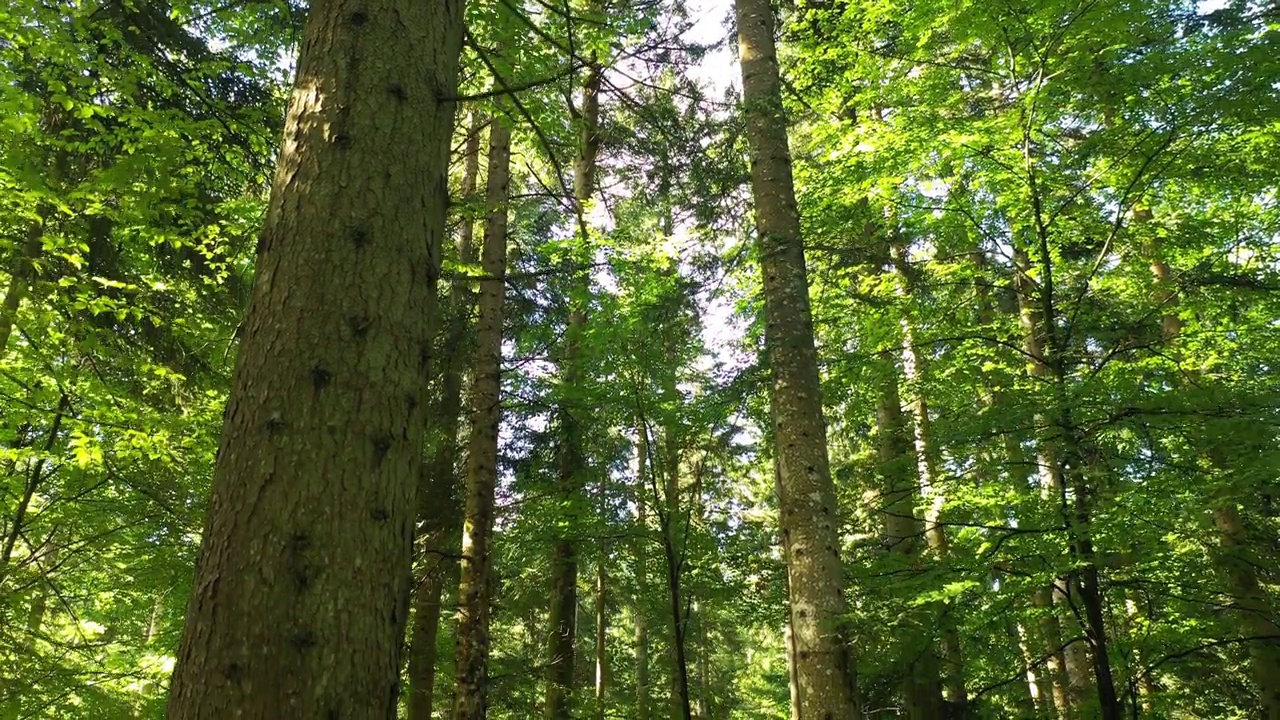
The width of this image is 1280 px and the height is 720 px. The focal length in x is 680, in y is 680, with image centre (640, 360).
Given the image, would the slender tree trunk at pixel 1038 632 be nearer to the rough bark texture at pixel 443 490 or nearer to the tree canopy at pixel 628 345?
the tree canopy at pixel 628 345

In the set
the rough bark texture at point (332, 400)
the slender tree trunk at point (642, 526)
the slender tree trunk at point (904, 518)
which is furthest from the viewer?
the slender tree trunk at point (642, 526)

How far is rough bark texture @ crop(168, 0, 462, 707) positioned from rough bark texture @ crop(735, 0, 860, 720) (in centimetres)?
371

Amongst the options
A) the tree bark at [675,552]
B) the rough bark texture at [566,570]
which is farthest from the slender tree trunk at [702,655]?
the tree bark at [675,552]

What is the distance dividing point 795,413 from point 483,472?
3398 mm

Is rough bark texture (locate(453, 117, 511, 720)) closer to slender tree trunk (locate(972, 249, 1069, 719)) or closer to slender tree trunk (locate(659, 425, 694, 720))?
slender tree trunk (locate(659, 425, 694, 720))

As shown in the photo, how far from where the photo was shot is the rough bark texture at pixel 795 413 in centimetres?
460

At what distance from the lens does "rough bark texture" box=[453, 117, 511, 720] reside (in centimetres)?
627

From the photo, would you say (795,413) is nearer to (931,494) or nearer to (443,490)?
(931,494)

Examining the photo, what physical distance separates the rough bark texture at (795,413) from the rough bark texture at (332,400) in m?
3.71

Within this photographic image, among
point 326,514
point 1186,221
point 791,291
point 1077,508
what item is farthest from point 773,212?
point 326,514

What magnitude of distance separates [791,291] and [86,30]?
18.3 feet

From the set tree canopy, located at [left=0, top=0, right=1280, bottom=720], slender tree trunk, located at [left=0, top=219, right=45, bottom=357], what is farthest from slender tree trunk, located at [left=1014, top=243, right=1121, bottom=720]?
slender tree trunk, located at [left=0, top=219, right=45, bottom=357]

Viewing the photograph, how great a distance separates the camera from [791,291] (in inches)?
228

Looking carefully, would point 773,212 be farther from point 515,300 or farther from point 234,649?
point 515,300
